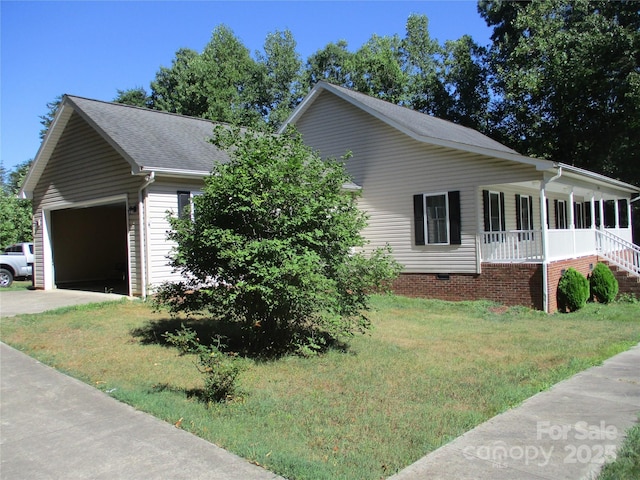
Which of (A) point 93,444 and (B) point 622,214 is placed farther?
(B) point 622,214

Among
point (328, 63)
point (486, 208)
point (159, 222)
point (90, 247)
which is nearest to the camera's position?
point (159, 222)

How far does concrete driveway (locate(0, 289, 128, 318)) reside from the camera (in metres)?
12.3

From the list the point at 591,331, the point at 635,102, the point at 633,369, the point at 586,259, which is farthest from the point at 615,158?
the point at 633,369

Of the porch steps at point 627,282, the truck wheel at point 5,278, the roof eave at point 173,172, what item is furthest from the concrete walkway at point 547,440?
the truck wheel at point 5,278

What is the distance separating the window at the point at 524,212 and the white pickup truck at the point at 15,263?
62.7 ft

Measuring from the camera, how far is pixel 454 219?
15.0 metres

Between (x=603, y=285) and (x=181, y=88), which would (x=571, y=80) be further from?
(x=181, y=88)

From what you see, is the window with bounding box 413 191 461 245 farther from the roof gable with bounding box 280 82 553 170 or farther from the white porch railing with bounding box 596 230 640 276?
the white porch railing with bounding box 596 230 640 276

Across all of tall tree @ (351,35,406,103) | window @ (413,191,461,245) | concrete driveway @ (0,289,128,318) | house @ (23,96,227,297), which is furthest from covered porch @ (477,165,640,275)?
tall tree @ (351,35,406,103)

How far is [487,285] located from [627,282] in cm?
468

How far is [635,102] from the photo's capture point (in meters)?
23.0

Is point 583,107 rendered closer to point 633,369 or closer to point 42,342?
point 633,369

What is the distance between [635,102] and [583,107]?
4.59 meters

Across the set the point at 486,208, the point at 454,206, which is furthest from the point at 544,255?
the point at 454,206
